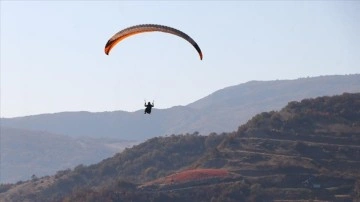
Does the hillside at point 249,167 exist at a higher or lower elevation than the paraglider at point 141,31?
lower

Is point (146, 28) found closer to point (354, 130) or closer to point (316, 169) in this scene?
point (316, 169)

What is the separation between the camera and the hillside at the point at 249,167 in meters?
87.2

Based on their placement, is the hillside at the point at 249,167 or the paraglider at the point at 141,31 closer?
the paraglider at the point at 141,31

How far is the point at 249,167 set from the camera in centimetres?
9438

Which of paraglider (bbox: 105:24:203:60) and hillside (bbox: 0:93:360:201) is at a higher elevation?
paraglider (bbox: 105:24:203:60)

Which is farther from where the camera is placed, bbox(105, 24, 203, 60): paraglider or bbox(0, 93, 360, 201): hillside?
bbox(0, 93, 360, 201): hillside

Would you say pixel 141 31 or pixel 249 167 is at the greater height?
pixel 141 31

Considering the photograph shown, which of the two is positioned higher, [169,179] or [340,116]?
[340,116]

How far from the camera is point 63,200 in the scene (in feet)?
301

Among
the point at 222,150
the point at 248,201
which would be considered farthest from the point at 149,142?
the point at 248,201

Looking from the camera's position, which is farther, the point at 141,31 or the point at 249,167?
the point at 249,167

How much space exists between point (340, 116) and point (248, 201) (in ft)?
82.3

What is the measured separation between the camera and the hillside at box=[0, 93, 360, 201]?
286 feet

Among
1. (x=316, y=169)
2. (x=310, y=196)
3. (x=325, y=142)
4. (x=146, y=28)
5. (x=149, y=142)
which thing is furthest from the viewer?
(x=149, y=142)
